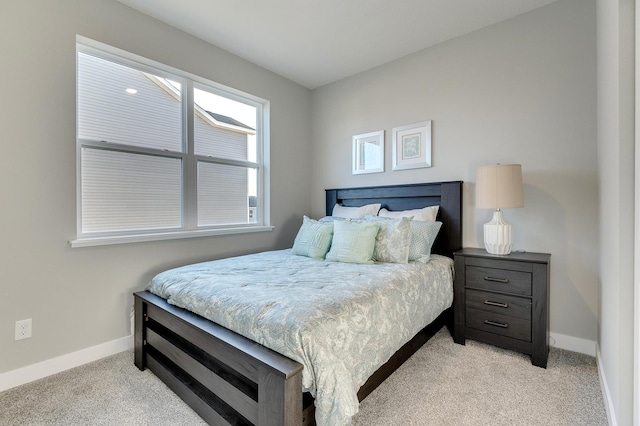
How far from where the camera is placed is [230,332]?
1.41 m

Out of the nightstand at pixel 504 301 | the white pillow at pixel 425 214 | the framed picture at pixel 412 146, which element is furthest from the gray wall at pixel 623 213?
the framed picture at pixel 412 146

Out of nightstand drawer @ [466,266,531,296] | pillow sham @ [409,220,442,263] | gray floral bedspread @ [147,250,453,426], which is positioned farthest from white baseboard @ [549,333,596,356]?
pillow sham @ [409,220,442,263]

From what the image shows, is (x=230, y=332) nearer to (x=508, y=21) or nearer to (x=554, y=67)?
(x=554, y=67)

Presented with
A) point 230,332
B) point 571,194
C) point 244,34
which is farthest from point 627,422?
point 244,34

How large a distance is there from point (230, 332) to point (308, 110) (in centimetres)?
327

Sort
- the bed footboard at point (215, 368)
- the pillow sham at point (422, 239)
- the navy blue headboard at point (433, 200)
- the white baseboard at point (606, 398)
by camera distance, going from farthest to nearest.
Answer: the navy blue headboard at point (433, 200) → the pillow sham at point (422, 239) → the white baseboard at point (606, 398) → the bed footboard at point (215, 368)

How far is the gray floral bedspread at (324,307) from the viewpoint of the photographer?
115 centimetres

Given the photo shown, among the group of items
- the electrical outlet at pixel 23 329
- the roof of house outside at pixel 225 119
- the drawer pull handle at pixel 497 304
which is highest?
the roof of house outside at pixel 225 119

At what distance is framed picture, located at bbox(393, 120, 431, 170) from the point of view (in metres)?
2.94

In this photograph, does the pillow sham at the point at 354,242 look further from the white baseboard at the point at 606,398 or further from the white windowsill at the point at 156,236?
the white baseboard at the point at 606,398

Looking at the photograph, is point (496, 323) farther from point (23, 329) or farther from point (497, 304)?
point (23, 329)

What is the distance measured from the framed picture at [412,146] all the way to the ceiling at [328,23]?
31.6 inches

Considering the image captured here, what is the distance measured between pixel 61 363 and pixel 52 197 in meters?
1.16

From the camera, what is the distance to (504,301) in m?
2.16
